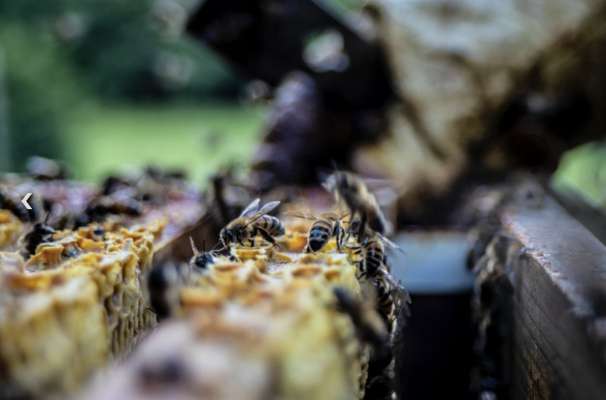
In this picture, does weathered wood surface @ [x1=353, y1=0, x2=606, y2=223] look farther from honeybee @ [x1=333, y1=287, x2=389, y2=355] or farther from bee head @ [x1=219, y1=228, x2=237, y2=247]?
honeybee @ [x1=333, y1=287, x2=389, y2=355]

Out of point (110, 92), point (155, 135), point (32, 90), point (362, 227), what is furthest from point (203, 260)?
point (110, 92)

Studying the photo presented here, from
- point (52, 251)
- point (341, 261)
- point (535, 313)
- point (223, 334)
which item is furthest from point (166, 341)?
point (535, 313)

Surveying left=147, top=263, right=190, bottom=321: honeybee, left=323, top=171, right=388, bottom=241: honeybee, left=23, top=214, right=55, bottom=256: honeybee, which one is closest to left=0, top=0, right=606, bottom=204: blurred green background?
left=23, top=214, right=55, bottom=256: honeybee

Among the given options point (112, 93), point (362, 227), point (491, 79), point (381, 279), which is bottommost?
point (381, 279)

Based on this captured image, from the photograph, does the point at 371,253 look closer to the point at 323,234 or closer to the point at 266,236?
the point at 323,234

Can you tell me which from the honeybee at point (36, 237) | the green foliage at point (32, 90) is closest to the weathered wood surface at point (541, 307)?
the honeybee at point (36, 237)

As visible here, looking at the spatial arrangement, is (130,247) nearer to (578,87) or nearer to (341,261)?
(341,261)

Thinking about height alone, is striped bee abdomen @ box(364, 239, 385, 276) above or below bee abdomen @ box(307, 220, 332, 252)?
below
